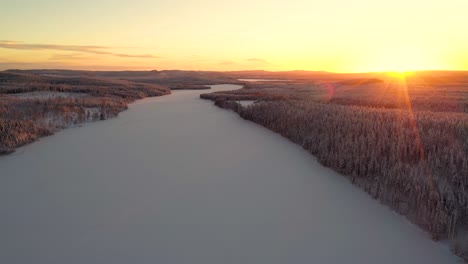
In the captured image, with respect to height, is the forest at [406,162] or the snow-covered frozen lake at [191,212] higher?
the forest at [406,162]

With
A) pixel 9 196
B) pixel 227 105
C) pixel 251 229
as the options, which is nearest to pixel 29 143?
pixel 9 196

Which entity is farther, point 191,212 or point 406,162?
point 406,162

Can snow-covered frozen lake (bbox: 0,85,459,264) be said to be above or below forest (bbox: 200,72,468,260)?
below

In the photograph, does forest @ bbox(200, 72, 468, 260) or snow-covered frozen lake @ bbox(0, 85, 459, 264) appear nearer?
snow-covered frozen lake @ bbox(0, 85, 459, 264)

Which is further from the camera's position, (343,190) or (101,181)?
(101,181)

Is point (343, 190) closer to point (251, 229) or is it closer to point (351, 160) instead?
point (351, 160)

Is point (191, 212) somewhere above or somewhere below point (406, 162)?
below

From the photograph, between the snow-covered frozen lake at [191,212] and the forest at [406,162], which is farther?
the forest at [406,162]

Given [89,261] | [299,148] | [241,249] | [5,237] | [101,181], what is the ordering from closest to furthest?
[89,261]
[241,249]
[5,237]
[101,181]
[299,148]
